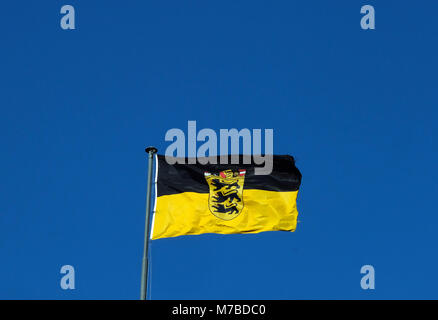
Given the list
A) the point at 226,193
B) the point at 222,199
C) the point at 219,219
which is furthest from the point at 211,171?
the point at 219,219

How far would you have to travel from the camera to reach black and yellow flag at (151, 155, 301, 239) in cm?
2133

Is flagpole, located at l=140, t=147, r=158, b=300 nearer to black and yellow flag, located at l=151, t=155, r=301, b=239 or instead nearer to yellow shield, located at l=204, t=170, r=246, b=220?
black and yellow flag, located at l=151, t=155, r=301, b=239

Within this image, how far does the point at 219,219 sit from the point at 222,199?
2.47 ft

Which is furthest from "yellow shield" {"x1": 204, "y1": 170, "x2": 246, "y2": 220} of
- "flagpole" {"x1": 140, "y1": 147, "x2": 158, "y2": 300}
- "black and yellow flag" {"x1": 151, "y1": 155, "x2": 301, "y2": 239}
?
"flagpole" {"x1": 140, "y1": 147, "x2": 158, "y2": 300}

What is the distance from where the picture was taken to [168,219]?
2088 centimetres

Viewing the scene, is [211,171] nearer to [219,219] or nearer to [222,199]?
[222,199]

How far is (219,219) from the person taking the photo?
21.7m

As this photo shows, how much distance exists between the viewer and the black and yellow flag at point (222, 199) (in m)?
21.3

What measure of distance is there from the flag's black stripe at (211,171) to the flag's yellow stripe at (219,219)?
0.20 metres

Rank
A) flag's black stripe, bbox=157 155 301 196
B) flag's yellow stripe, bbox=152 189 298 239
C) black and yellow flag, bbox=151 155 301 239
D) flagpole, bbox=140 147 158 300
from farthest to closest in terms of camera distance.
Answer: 1. flag's black stripe, bbox=157 155 301 196
2. black and yellow flag, bbox=151 155 301 239
3. flag's yellow stripe, bbox=152 189 298 239
4. flagpole, bbox=140 147 158 300

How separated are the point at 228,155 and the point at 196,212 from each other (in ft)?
8.45
